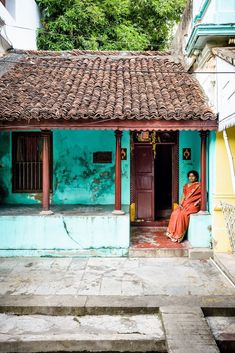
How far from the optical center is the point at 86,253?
8.65 metres

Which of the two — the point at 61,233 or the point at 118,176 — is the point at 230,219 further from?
the point at 61,233

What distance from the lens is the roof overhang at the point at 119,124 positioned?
8242mm

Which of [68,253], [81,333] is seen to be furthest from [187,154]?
[81,333]

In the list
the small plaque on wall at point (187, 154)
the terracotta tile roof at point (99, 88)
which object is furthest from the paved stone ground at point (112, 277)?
the small plaque on wall at point (187, 154)

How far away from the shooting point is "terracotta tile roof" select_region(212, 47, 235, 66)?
24.1ft

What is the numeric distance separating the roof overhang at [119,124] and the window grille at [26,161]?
7.12 feet

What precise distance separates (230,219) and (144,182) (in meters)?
3.41

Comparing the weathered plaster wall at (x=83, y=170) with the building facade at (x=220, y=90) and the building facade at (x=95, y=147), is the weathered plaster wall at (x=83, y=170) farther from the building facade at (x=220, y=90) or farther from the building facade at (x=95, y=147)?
the building facade at (x=220, y=90)

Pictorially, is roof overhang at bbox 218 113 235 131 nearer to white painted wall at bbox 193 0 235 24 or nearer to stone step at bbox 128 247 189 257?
white painted wall at bbox 193 0 235 24

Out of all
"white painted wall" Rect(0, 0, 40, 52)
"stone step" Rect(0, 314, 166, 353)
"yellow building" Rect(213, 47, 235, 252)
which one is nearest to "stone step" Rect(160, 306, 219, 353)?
"stone step" Rect(0, 314, 166, 353)

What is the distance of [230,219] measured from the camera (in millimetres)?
7840

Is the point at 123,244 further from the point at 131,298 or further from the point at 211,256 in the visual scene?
the point at 131,298

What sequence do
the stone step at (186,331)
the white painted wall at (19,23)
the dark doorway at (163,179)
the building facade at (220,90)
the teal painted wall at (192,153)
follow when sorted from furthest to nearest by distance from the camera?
the white painted wall at (19,23)
the dark doorway at (163,179)
the teal painted wall at (192,153)
the building facade at (220,90)
the stone step at (186,331)

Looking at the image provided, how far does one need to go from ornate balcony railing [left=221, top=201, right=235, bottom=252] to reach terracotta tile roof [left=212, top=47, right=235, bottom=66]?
9.18ft
